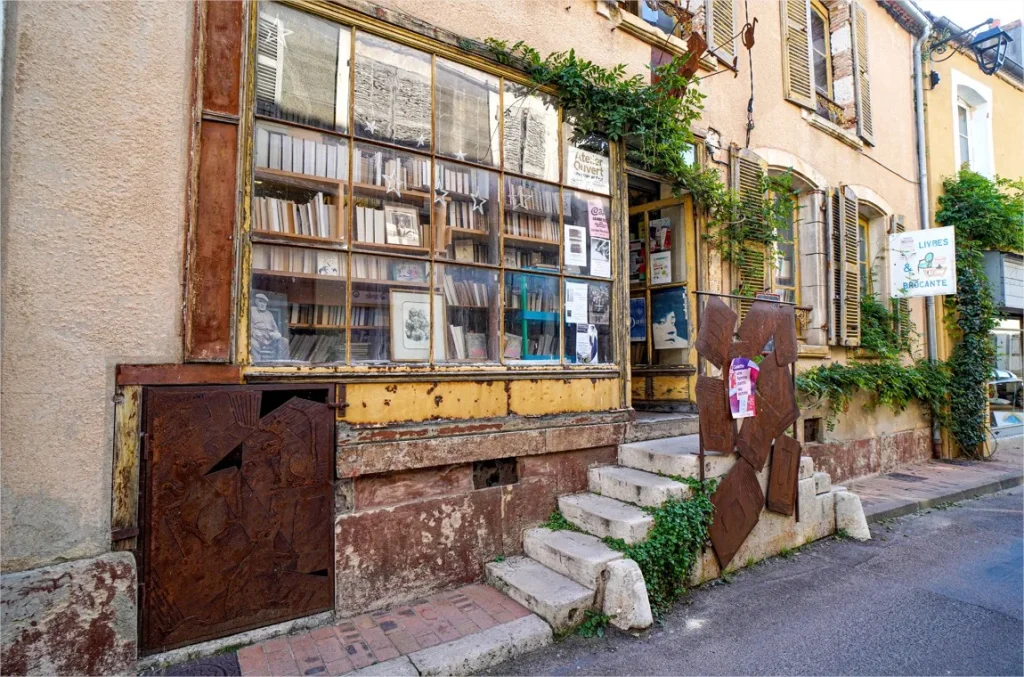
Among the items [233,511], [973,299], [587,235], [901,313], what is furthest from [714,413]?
[973,299]

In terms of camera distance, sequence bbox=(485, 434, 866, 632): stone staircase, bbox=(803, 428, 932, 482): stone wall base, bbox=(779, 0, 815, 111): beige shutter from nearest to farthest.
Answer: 1. bbox=(485, 434, 866, 632): stone staircase
2. bbox=(803, 428, 932, 482): stone wall base
3. bbox=(779, 0, 815, 111): beige shutter

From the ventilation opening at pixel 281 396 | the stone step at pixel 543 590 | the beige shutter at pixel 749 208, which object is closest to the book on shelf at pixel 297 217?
the ventilation opening at pixel 281 396

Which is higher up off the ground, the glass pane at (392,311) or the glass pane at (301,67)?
the glass pane at (301,67)

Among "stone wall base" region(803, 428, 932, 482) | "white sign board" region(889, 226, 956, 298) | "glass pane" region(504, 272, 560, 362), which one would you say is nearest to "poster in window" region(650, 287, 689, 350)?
"glass pane" region(504, 272, 560, 362)

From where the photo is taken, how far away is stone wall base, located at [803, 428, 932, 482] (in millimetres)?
6863

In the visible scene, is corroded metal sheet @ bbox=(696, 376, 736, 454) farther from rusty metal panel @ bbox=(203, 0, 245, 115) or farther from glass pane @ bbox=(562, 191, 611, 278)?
rusty metal panel @ bbox=(203, 0, 245, 115)

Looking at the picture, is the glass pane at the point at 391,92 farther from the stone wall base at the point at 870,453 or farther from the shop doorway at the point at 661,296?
the stone wall base at the point at 870,453

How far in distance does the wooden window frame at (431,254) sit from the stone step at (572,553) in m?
1.26

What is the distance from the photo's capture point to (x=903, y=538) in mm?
5242

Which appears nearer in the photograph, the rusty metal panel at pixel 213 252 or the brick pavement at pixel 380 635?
the brick pavement at pixel 380 635

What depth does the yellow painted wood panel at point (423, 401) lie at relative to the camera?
144 inches

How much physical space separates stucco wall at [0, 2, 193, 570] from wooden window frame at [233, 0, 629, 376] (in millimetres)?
339

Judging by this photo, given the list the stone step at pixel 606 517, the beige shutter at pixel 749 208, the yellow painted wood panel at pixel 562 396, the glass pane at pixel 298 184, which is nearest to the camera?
the glass pane at pixel 298 184

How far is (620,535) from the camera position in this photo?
12.6ft
